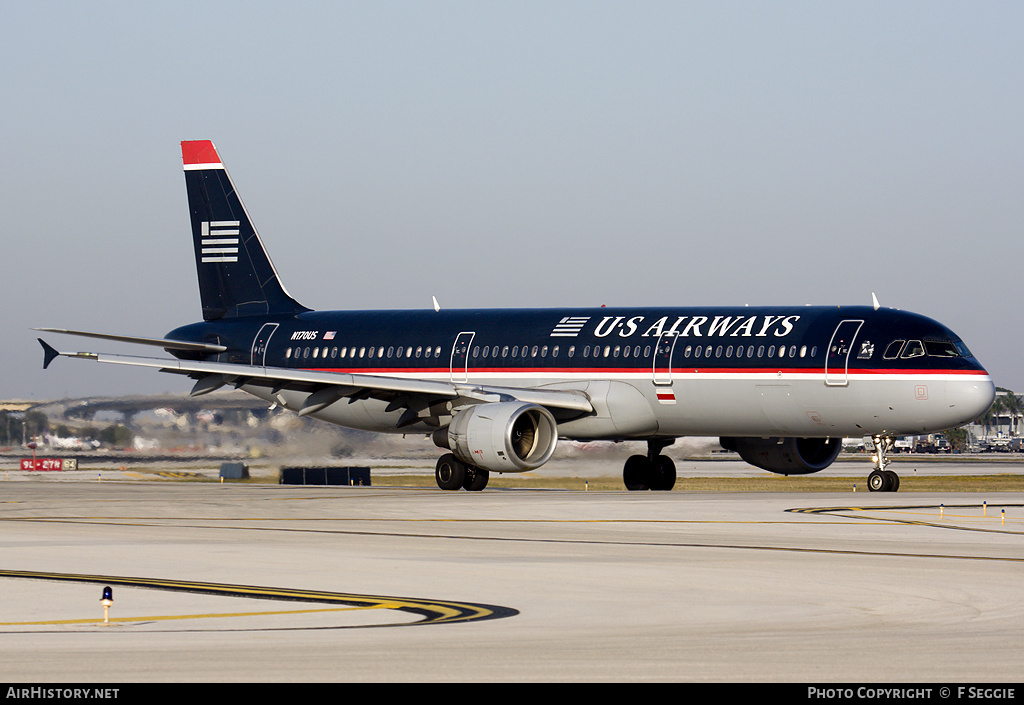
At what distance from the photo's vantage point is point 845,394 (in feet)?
→ 112

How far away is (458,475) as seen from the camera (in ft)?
124

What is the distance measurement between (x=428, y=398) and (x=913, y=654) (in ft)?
90.8

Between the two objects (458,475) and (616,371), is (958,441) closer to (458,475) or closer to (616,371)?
(616,371)

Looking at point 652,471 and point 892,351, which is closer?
point 892,351

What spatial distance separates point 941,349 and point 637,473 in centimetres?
1052

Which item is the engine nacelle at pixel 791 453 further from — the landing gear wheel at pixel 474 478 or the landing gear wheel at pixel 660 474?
the landing gear wheel at pixel 474 478

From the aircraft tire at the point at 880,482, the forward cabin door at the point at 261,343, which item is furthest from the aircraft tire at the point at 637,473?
the forward cabin door at the point at 261,343

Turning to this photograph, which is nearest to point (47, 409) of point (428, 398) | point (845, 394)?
point (428, 398)

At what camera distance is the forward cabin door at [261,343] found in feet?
145

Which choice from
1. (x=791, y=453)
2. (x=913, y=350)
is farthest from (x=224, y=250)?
(x=913, y=350)

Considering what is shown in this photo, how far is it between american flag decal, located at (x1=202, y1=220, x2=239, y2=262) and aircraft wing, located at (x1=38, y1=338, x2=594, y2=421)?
28.6 ft

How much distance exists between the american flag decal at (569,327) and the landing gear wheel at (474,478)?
4239mm

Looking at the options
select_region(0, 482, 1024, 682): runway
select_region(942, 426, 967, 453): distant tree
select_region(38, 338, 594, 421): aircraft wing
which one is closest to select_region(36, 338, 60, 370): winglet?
select_region(38, 338, 594, 421): aircraft wing

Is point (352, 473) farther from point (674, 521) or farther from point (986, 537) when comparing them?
point (986, 537)
